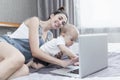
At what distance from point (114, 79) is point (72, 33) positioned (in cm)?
59

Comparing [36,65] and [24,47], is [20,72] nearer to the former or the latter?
[36,65]

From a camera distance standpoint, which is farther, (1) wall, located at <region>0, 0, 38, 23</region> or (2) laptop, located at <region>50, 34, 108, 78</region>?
(1) wall, located at <region>0, 0, 38, 23</region>

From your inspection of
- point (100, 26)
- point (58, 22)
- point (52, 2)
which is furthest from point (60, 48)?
point (52, 2)

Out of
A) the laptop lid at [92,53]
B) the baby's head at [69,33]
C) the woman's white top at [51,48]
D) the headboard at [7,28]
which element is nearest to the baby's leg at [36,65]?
the woman's white top at [51,48]

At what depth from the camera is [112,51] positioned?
5.64 feet

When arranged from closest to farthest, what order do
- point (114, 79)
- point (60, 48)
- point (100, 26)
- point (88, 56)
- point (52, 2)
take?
point (114, 79) < point (88, 56) < point (60, 48) < point (100, 26) < point (52, 2)

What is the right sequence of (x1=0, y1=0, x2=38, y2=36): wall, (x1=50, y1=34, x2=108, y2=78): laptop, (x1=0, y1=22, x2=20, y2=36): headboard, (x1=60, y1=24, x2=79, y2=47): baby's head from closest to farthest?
(x1=50, y1=34, x2=108, y2=78): laptop → (x1=60, y1=24, x2=79, y2=47): baby's head → (x1=0, y1=22, x2=20, y2=36): headboard → (x1=0, y1=0, x2=38, y2=36): wall

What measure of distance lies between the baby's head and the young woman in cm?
8

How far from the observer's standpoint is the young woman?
101cm

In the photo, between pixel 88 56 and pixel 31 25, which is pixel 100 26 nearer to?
pixel 31 25

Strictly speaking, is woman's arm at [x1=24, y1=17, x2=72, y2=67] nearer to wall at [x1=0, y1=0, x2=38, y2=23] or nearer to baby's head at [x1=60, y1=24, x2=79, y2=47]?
baby's head at [x1=60, y1=24, x2=79, y2=47]

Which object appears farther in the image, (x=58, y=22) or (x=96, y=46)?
(x=58, y=22)

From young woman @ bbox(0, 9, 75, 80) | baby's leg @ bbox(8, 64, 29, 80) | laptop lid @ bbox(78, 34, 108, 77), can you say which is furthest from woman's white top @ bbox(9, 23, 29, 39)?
laptop lid @ bbox(78, 34, 108, 77)

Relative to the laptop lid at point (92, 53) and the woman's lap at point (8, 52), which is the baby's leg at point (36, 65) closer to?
the woman's lap at point (8, 52)
